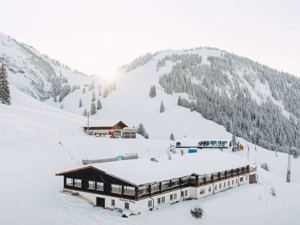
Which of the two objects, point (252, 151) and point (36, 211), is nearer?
point (36, 211)

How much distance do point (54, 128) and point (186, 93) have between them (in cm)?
12130

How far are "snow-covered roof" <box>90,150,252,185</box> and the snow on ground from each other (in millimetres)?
4036

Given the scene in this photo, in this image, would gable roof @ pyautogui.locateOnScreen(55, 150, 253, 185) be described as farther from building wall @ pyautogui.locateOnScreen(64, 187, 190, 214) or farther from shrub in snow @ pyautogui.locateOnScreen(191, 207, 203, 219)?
shrub in snow @ pyautogui.locateOnScreen(191, 207, 203, 219)

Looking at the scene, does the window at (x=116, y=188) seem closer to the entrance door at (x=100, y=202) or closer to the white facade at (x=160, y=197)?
the white facade at (x=160, y=197)

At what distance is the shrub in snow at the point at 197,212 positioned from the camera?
4300 centimetres

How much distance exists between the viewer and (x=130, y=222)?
1463 inches

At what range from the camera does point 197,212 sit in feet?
143

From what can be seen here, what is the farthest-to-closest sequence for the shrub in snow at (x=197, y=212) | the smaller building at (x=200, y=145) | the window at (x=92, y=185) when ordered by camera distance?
the smaller building at (x=200, y=145) < the window at (x=92, y=185) < the shrub in snow at (x=197, y=212)

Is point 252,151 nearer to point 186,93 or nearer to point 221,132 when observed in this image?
point 221,132

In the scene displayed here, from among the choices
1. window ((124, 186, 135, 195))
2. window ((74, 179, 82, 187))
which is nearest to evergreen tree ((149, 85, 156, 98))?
window ((74, 179, 82, 187))

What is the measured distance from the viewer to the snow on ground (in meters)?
37.6

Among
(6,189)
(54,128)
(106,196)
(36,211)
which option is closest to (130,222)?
(106,196)

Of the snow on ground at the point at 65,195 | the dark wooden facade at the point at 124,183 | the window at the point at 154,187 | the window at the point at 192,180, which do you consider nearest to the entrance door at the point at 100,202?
the dark wooden facade at the point at 124,183

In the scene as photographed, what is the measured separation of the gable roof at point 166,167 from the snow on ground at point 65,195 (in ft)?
13.1
